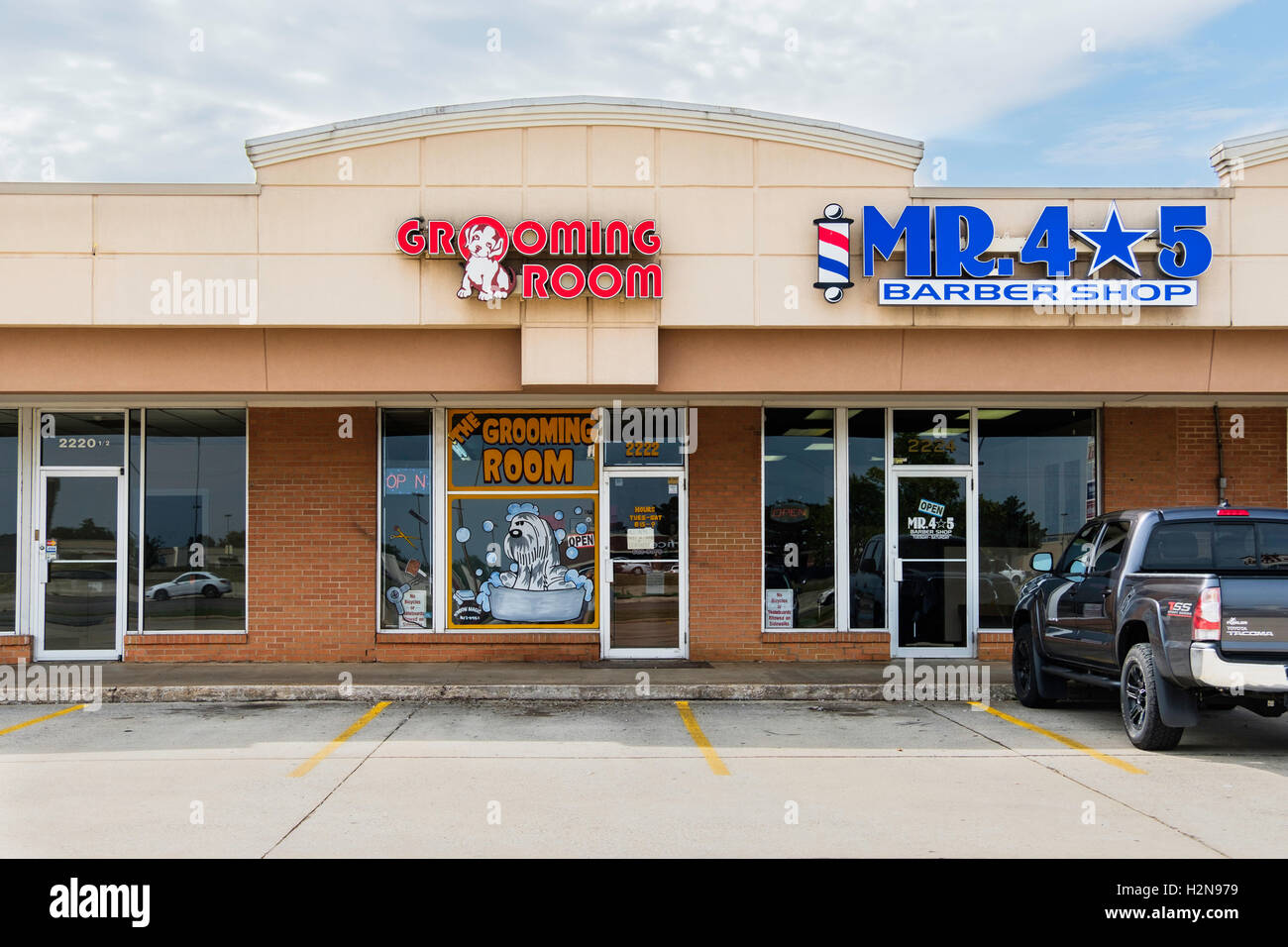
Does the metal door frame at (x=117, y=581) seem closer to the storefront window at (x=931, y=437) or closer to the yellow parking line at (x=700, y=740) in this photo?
the yellow parking line at (x=700, y=740)

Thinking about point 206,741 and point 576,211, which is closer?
point 206,741

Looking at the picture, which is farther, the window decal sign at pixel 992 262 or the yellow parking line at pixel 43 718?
the window decal sign at pixel 992 262

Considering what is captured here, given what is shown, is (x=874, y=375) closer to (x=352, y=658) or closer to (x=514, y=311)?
(x=514, y=311)

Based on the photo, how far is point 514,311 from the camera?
519 inches

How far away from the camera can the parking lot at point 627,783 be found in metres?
6.70

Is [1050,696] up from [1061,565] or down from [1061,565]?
down

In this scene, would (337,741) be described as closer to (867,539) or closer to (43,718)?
(43,718)

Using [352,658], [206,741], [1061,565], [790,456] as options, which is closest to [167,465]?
[352,658]

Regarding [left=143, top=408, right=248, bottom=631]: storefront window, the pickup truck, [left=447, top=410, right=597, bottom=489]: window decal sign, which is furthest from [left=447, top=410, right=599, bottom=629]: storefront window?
the pickup truck

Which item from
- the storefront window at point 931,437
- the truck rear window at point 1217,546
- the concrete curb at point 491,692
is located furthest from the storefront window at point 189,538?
the truck rear window at point 1217,546

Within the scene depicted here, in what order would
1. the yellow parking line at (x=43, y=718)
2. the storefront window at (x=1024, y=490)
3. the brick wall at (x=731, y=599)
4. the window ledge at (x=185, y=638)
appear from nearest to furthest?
1. the yellow parking line at (x=43, y=718)
2. the window ledge at (x=185, y=638)
3. the brick wall at (x=731, y=599)
4. the storefront window at (x=1024, y=490)

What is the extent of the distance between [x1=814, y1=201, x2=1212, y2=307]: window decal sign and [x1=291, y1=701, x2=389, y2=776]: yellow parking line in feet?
21.0

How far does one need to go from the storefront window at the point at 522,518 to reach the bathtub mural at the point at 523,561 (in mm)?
12

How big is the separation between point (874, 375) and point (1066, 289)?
7.34 feet
